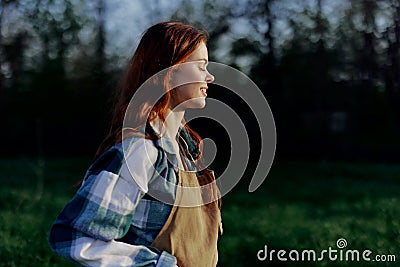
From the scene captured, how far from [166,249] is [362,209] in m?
3.97

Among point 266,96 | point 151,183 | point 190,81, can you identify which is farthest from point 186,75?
point 266,96

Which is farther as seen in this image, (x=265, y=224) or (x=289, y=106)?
(x=289, y=106)

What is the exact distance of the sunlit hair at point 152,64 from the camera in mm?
1044

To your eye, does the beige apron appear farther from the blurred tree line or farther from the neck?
the blurred tree line

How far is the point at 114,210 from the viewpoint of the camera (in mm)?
951

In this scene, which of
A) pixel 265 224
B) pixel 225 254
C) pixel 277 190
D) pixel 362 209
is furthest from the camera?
pixel 277 190

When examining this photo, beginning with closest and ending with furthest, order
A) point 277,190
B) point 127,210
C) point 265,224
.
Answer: point 127,210 < point 265,224 < point 277,190

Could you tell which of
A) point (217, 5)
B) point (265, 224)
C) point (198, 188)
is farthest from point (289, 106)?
point (198, 188)

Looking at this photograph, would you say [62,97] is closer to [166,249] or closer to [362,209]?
[362,209]

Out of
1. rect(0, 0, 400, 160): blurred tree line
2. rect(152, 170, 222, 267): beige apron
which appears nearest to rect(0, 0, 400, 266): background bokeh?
rect(0, 0, 400, 160): blurred tree line

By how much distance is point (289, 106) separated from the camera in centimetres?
696

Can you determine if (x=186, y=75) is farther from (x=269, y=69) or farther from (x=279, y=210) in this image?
(x=269, y=69)

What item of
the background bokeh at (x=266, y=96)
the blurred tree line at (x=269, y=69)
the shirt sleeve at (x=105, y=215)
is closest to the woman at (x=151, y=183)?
the shirt sleeve at (x=105, y=215)

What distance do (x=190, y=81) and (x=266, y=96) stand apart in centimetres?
577
